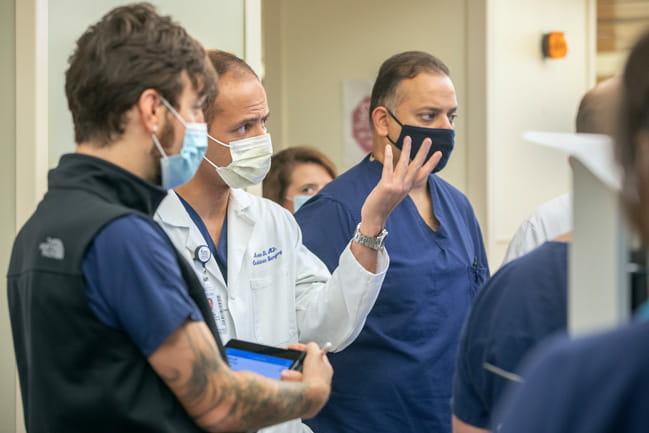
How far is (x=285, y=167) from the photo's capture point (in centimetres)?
359

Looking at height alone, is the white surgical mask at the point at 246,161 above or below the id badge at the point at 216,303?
above

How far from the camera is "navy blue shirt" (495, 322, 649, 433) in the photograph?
711 mm

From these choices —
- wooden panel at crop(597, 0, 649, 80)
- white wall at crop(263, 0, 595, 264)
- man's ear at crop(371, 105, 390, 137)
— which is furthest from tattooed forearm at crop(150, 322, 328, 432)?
wooden panel at crop(597, 0, 649, 80)

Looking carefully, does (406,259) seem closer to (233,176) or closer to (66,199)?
(233,176)

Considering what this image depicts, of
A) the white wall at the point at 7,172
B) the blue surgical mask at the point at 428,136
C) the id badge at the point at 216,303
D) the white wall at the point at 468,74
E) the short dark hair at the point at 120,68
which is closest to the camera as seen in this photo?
the short dark hair at the point at 120,68

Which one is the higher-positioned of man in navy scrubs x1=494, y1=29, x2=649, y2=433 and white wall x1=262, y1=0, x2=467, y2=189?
white wall x1=262, y1=0, x2=467, y2=189

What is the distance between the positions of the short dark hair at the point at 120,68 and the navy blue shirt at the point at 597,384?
899 millimetres

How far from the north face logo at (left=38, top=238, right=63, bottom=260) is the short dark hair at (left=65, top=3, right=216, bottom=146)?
196 mm

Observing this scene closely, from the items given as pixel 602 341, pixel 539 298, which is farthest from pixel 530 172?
pixel 602 341

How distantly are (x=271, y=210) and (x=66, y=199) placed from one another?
886mm

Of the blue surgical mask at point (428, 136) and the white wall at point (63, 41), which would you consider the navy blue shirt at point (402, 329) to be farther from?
the white wall at point (63, 41)

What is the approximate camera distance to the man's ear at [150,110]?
1.40 meters

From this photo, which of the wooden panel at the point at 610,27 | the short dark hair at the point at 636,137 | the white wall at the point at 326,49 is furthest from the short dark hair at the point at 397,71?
the wooden panel at the point at 610,27

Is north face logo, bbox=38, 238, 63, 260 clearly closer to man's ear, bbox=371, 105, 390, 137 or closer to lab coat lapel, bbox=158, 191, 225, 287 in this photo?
lab coat lapel, bbox=158, 191, 225, 287
